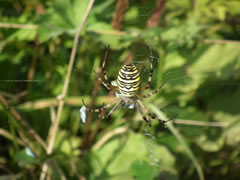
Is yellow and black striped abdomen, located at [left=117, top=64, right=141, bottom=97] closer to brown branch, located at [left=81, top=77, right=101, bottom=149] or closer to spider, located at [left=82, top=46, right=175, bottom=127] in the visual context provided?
spider, located at [left=82, top=46, right=175, bottom=127]

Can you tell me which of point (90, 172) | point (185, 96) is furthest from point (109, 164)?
point (185, 96)

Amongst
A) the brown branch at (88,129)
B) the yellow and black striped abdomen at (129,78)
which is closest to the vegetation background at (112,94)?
the brown branch at (88,129)

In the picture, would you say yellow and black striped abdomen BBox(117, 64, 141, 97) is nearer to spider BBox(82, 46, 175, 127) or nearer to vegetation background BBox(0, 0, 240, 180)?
spider BBox(82, 46, 175, 127)

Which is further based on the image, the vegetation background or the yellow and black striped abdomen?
the vegetation background

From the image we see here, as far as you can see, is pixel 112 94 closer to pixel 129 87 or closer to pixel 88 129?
pixel 88 129

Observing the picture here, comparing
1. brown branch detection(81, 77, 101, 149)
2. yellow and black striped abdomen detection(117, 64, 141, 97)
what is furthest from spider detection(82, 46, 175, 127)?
brown branch detection(81, 77, 101, 149)

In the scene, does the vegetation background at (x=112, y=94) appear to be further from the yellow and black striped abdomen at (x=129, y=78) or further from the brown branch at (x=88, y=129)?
the yellow and black striped abdomen at (x=129, y=78)

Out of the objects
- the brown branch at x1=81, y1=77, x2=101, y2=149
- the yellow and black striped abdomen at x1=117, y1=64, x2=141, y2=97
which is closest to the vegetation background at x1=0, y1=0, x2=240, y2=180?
the brown branch at x1=81, y1=77, x2=101, y2=149
